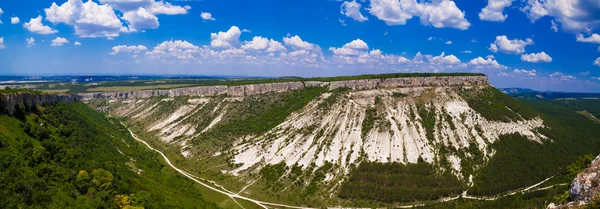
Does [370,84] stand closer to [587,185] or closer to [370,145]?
[370,145]

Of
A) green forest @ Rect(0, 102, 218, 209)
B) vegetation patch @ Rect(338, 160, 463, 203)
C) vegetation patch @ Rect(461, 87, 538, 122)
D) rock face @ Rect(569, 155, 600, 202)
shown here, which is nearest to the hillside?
vegetation patch @ Rect(338, 160, 463, 203)

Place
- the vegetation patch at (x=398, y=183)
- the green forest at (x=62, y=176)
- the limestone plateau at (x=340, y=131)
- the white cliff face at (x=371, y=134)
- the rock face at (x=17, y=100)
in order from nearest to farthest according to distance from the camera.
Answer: the green forest at (x=62, y=176) < the rock face at (x=17, y=100) < the vegetation patch at (x=398, y=183) < the limestone plateau at (x=340, y=131) < the white cliff face at (x=371, y=134)

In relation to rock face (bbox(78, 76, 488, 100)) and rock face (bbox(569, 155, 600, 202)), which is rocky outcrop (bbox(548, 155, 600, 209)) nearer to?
rock face (bbox(569, 155, 600, 202))

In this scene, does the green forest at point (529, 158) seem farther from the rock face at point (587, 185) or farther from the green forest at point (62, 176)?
the green forest at point (62, 176)

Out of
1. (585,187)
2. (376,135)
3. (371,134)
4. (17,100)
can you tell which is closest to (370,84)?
(371,134)

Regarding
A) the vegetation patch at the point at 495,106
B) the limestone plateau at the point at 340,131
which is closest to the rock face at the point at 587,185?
the limestone plateau at the point at 340,131

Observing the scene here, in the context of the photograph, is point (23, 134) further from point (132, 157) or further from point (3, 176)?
point (132, 157)
